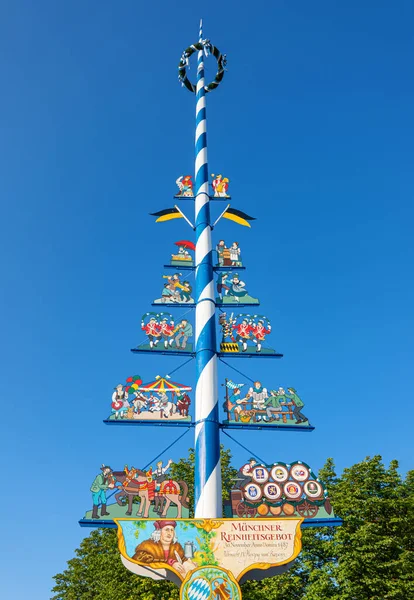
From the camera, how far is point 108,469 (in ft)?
37.8

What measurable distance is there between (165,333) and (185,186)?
6.11 meters

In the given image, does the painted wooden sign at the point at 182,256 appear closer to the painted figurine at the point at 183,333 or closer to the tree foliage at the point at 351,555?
the painted figurine at the point at 183,333

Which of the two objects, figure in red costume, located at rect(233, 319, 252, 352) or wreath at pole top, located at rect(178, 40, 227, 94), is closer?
figure in red costume, located at rect(233, 319, 252, 352)

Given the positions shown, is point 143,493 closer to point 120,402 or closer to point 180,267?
point 120,402

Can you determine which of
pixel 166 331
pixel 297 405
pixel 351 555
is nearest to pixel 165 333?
pixel 166 331

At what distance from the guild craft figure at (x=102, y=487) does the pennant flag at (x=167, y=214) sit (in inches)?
346

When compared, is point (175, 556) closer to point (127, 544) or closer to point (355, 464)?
point (127, 544)

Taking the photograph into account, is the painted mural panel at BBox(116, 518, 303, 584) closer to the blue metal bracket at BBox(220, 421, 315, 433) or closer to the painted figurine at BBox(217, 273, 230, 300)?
the blue metal bracket at BBox(220, 421, 315, 433)

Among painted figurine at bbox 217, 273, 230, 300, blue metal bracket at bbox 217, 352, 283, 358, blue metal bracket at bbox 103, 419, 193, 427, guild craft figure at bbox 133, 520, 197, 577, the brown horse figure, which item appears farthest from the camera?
painted figurine at bbox 217, 273, 230, 300

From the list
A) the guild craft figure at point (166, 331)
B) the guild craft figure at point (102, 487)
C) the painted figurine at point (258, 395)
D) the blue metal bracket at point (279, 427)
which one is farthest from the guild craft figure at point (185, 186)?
the guild craft figure at point (102, 487)

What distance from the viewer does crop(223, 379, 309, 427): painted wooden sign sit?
1250 centimetres

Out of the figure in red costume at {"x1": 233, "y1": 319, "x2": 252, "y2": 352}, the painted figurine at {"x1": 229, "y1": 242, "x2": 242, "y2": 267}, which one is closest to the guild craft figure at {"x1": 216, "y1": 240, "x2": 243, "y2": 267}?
the painted figurine at {"x1": 229, "y1": 242, "x2": 242, "y2": 267}

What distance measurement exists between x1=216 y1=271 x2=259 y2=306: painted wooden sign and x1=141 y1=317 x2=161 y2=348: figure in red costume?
6.54ft

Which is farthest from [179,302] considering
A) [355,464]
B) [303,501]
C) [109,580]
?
[109,580]
